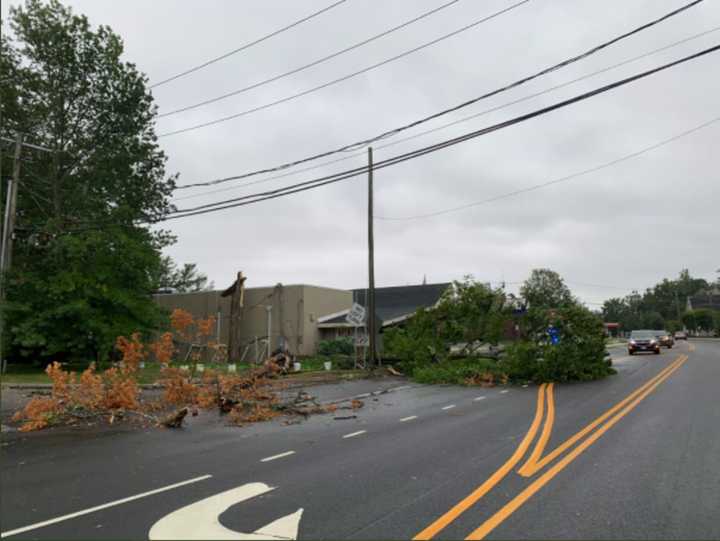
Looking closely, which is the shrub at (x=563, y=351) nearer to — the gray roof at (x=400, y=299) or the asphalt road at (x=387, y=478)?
the asphalt road at (x=387, y=478)

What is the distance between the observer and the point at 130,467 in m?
7.66

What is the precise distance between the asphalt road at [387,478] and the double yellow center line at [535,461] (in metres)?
0.03

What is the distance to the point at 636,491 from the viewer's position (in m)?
6.11

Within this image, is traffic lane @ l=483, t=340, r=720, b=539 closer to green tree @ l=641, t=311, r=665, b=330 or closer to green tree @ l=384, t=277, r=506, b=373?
green tree @ l=384, t=277, r=506, b=373

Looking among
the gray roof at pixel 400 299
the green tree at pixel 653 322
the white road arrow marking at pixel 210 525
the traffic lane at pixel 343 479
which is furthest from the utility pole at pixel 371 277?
the green tree at pixel 653 322

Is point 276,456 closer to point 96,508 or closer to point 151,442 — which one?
point 151,442

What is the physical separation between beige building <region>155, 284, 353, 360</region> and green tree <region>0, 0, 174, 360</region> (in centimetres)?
638

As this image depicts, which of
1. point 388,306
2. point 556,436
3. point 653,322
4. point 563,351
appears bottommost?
point 556,436

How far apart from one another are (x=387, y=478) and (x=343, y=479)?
513 millimetres

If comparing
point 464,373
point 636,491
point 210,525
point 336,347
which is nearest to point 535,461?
point 636,491

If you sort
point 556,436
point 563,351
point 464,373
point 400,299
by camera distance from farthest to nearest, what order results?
point 400,299 < point 464,373 < point 563,351 < point 556,436

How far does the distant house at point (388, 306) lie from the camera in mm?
32894

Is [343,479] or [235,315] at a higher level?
[235,315]

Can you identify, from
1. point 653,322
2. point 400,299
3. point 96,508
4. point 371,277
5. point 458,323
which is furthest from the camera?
point 653,322
